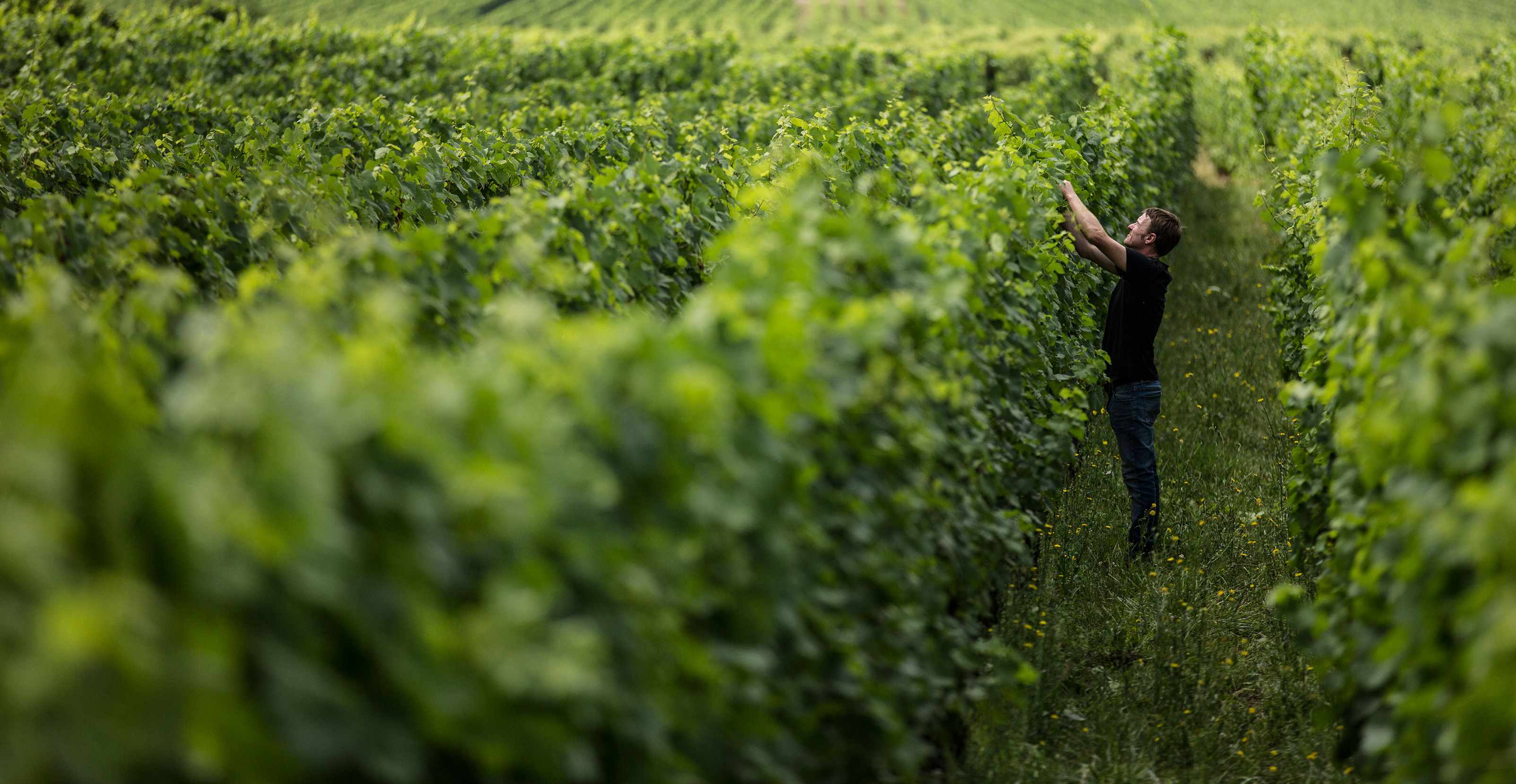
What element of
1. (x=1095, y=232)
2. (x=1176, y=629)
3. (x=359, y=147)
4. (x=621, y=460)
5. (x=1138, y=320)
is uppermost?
(x=621, y=460)

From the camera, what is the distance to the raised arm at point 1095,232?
19.0ft

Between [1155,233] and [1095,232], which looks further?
[1155,233]

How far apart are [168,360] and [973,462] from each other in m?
2.65

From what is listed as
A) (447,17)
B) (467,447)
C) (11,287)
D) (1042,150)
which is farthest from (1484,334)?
(447,17)

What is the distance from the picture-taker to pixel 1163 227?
6043mm

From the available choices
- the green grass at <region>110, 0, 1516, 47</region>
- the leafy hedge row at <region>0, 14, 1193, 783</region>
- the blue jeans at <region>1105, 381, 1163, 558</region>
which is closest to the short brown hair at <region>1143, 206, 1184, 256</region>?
the blue jeans at <region>1105, 381, 1163, 558</region>

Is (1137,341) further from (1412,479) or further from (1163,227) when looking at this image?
(1412,479)

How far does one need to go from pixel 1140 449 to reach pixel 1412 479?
320cm

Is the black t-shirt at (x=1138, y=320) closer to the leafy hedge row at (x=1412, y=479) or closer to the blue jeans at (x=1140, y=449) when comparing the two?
the blue jeans at (x=1140, y=449)

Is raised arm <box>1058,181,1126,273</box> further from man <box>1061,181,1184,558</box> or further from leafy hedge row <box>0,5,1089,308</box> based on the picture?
leafy hedge row <box>0,5,1089,308</box>

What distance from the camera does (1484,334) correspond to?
2562 millimetres

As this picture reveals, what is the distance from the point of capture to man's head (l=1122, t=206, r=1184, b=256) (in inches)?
238

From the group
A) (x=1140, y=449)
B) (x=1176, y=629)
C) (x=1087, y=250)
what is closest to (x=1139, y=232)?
(x=1087, y=250)

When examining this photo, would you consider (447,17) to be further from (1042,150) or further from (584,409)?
(584,409)
